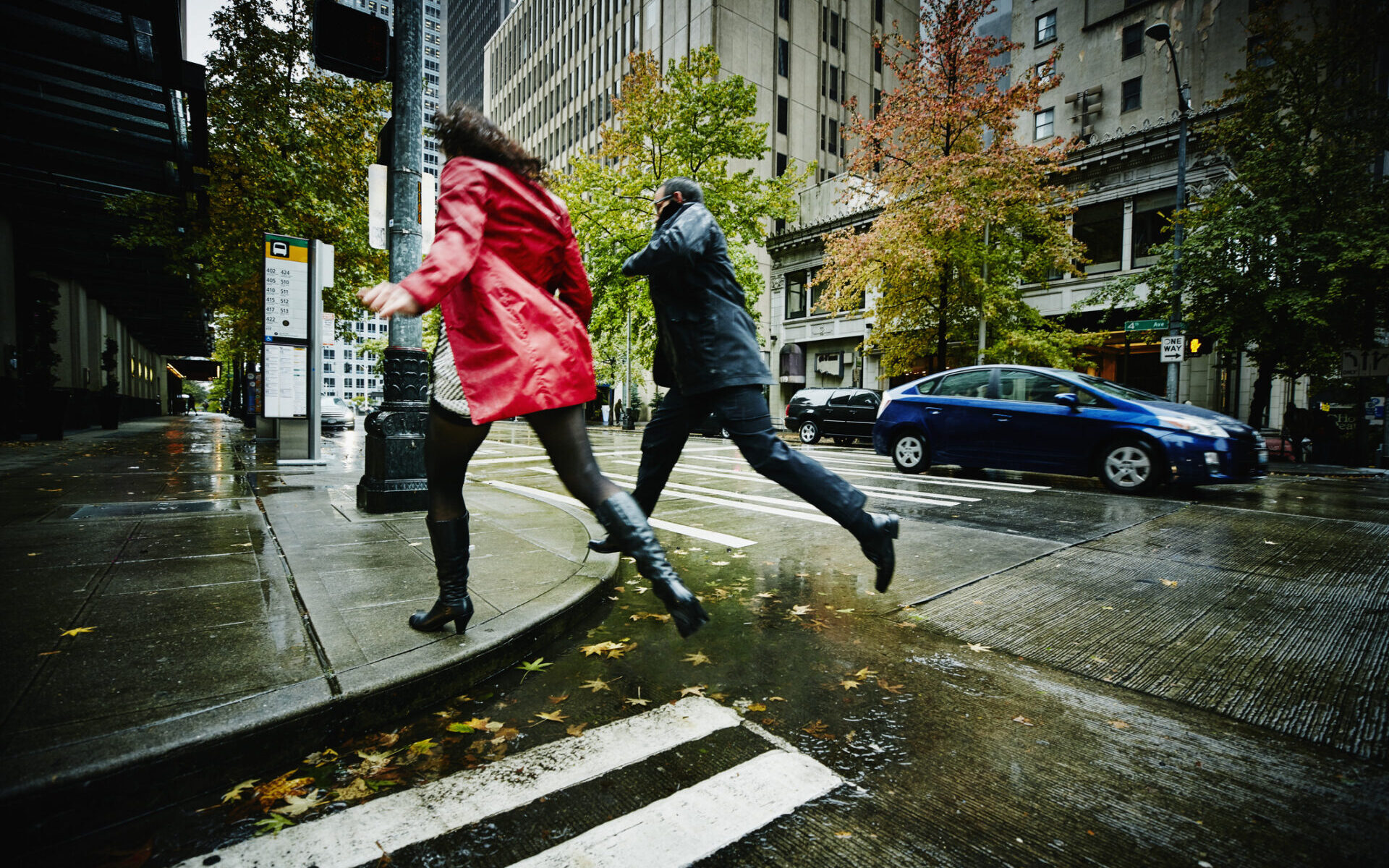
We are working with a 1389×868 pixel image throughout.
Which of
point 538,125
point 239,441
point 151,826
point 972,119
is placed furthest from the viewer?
point 538,125

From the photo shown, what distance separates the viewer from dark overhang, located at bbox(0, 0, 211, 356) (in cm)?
900

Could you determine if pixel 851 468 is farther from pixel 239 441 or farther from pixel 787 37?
pixel 787 37

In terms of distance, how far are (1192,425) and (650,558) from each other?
8.23m

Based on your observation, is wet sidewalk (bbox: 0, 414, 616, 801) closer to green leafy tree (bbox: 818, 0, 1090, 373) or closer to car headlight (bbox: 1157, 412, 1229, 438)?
car headlight (bbox: 1157, 412, 1229, 438)

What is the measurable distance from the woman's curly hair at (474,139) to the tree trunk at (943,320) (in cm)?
1712

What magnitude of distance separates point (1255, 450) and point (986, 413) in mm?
3047

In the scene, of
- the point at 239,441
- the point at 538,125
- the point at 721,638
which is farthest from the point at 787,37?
the point at 721,638

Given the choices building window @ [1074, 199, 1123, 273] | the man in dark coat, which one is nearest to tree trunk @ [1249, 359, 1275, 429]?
building window @ [1074, 199, 1123, 273]

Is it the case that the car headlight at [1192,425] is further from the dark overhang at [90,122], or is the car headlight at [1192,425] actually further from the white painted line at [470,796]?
the dark overhang at [90,122]

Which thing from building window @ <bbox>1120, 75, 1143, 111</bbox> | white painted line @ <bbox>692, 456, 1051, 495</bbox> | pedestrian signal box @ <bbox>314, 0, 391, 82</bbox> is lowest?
white painted line @ <bbox>692, 456, 1051, 495</bbox>

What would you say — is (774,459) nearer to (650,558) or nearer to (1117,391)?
(650,558)

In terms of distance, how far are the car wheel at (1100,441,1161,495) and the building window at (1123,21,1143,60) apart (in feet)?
89.1

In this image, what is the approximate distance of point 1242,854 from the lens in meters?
1.69

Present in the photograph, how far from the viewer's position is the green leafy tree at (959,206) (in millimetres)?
17469
